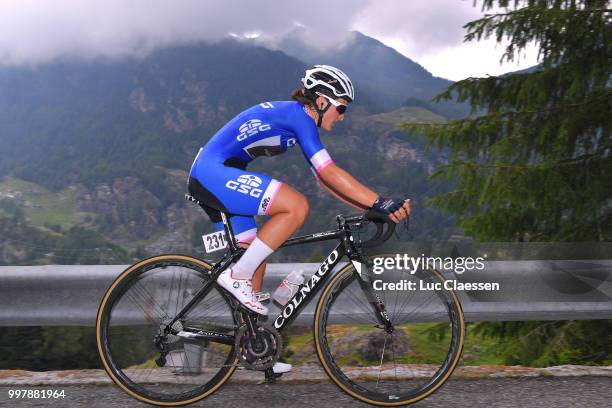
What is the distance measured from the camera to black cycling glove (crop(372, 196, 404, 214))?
3043 mm

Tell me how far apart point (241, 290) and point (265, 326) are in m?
0.24

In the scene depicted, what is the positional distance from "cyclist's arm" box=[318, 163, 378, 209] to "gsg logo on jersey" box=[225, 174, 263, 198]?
369 millimetres

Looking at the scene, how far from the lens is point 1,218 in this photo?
176 meters

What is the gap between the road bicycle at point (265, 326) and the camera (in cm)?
326

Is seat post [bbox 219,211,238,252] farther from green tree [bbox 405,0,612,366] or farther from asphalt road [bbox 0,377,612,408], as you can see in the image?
green tree [bbox 405,0,612,366]

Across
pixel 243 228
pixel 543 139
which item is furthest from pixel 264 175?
pixel 543 139

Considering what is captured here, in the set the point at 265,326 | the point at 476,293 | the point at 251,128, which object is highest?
the point at 251,128

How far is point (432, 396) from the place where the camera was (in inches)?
134

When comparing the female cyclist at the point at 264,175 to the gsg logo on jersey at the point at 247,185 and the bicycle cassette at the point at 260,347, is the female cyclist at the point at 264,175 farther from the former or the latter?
the bicycle cassette at the point at 260,347

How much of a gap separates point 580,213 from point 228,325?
19.1 feet

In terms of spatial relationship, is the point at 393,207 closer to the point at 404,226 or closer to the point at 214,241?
the point at 404,226

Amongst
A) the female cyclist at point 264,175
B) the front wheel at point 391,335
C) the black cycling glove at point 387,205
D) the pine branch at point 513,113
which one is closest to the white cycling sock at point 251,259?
the female cyclist at point 264,175

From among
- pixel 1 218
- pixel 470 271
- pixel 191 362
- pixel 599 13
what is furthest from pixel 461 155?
pixel 1 218

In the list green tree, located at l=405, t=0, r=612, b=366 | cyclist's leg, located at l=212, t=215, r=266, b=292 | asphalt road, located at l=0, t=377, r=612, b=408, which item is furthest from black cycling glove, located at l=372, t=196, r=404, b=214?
green tree, located at l=405, t=0, r=612, b=366
